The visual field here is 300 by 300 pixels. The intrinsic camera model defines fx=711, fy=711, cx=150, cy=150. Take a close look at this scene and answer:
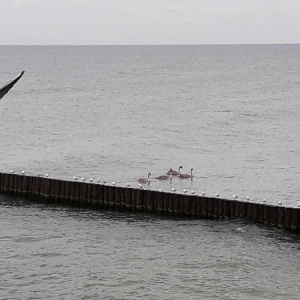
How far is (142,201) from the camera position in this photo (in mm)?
41188

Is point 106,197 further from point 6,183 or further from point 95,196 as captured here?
point 6,183

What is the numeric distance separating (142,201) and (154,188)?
23.2 feet

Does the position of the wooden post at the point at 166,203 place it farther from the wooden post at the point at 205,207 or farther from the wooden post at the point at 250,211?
the wooden post at the point at 250,211

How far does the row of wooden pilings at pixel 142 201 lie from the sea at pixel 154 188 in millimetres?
731

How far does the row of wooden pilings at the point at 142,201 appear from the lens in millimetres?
37844

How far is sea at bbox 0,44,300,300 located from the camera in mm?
31156

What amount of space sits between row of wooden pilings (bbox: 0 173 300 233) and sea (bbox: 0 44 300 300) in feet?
2.40

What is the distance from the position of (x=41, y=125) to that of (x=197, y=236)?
49882 millimetres

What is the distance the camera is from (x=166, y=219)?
3991 cm

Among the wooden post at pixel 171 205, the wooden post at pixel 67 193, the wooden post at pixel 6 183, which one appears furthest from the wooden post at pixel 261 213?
the wooden post at pixel 6 183

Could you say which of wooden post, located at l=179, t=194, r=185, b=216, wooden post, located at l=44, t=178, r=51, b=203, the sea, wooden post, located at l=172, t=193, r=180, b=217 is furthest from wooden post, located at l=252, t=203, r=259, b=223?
wooden post, located at l=44, t=178, r=51, b=203

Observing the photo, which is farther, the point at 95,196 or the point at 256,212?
the point at 95,196

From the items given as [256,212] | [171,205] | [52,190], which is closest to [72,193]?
[52,190]

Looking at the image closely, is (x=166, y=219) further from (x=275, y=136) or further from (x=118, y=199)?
(x=275, y=136)
